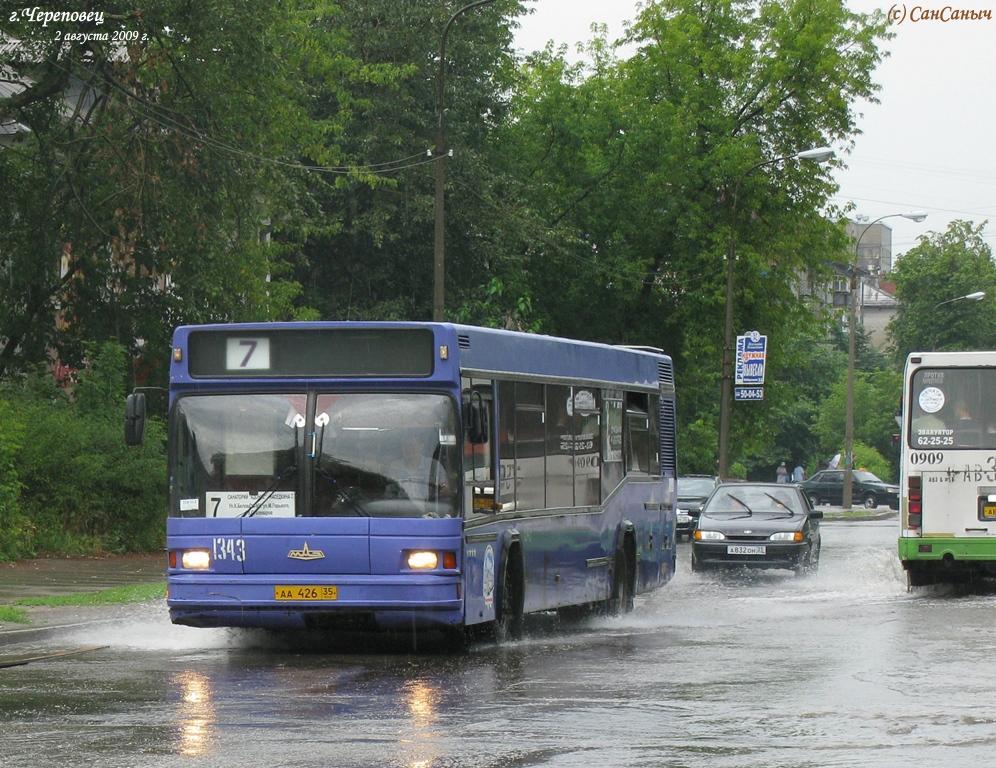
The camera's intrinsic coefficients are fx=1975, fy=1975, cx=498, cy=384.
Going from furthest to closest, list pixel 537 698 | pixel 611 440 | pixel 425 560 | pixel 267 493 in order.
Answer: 1. pixel 611 440
2. pixel 267 493
3. pixel 425 560
4. pixel 537 698

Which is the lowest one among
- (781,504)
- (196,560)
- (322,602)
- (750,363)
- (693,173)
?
(322,602)

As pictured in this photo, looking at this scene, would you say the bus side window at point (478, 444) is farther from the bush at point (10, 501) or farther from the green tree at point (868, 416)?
the green tree at point (868, 416)

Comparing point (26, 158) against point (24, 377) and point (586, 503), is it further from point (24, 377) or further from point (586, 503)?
point (586, 503)

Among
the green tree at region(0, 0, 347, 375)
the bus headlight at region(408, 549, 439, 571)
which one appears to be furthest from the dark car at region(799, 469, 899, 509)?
the bus headlight at region(408, 549, 439, 571)

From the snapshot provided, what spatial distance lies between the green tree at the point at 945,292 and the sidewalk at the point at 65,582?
80.0 m

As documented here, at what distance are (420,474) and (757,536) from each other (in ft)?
47.5

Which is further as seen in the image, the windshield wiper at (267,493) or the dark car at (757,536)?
the dark car at (757,536)

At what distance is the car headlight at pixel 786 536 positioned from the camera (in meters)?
28.7

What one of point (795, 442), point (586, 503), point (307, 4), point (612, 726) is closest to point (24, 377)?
point (307, 4)

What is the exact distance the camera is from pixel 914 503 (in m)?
23.3

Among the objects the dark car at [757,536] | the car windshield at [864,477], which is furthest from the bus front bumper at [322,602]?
the car windshield at [864,477]

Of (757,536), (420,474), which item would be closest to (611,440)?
(420,474)

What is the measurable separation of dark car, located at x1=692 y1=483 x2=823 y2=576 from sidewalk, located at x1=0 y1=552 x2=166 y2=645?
7881 mm

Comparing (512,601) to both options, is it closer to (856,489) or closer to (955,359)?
(955,359)
